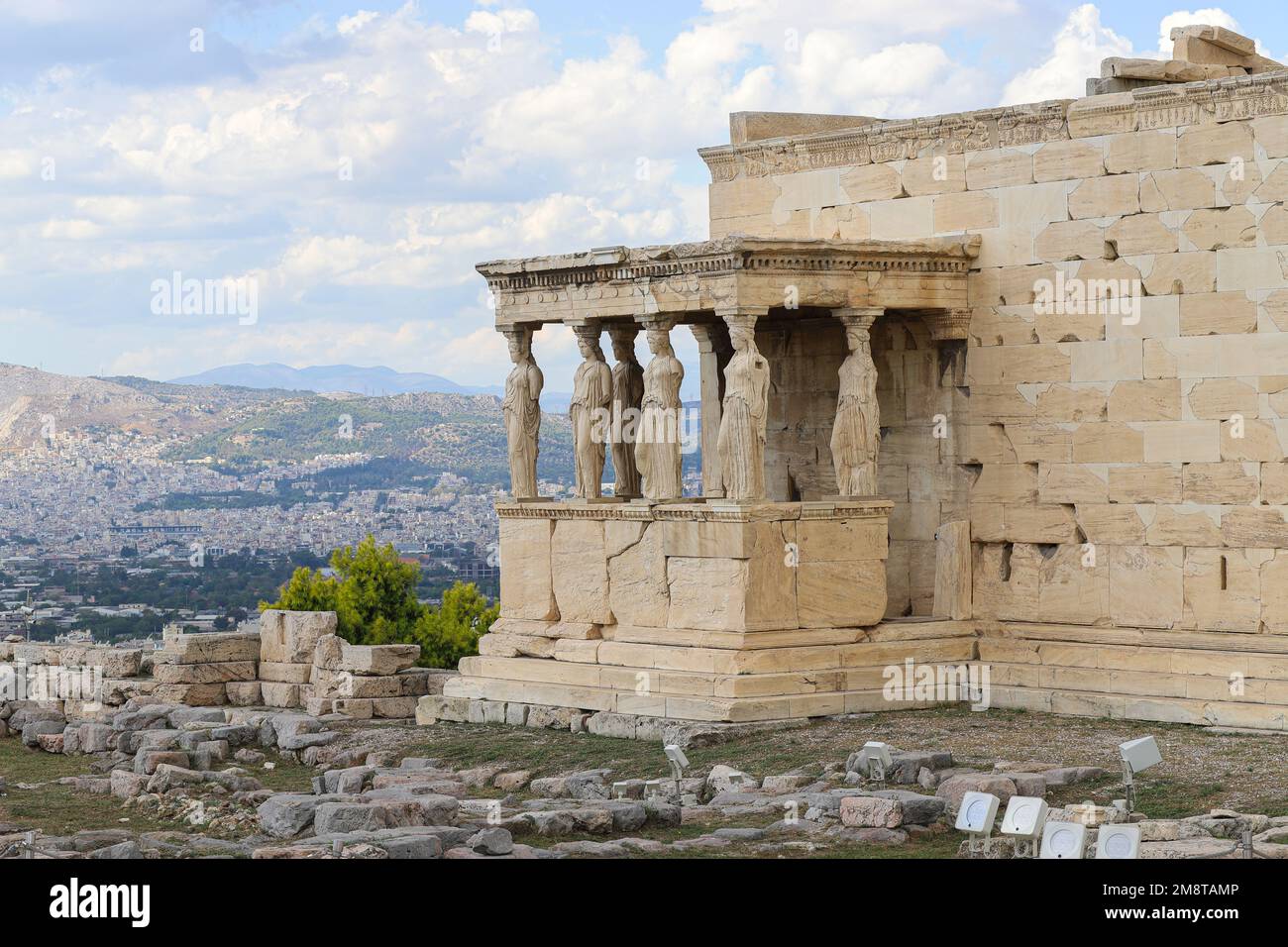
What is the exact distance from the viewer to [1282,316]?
1783 centimetres

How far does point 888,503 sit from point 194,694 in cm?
823

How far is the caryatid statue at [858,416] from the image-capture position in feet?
63.2

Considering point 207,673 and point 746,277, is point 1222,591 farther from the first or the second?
point 207,673

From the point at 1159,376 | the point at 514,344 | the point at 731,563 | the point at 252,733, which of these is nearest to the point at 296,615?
the point at 252,733

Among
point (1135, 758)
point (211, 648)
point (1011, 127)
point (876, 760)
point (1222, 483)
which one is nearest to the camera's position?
point (1135, 758)

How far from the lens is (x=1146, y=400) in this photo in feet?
61.0

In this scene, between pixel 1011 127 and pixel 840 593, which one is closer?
pixel 840 593

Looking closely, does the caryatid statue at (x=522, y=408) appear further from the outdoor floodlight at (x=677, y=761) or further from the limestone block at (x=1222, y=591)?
the limestone block at (x=1222, y=591)

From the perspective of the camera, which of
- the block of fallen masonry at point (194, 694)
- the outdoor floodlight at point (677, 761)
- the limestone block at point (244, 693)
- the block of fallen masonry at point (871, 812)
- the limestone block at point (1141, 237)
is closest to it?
the block of fallen masonry at point (871, 812)

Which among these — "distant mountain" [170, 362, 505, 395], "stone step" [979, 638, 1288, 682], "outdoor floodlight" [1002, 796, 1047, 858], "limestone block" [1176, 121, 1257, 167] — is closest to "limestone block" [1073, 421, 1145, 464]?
"stone step" [979, 638, 1288, 682]

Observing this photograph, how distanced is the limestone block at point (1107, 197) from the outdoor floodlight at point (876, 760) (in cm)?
553

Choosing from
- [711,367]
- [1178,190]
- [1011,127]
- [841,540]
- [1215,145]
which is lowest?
[841,540]

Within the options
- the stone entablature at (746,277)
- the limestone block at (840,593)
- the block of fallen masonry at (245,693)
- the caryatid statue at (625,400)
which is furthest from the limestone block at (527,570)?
the block of fallen masonry at (245,693)

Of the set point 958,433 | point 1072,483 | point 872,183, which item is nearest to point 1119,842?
point 1072,483
